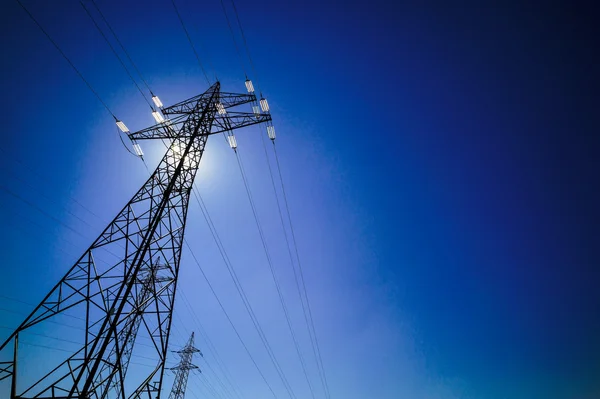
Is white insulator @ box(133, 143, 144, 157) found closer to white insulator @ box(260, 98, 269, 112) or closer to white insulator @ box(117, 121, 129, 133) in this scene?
white insulator @ box(117, 121, 129, 133)

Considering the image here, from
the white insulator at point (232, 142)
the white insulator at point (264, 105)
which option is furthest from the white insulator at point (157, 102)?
the white insulator at point (264, 105)

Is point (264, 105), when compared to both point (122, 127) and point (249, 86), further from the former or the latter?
point (122, 127)

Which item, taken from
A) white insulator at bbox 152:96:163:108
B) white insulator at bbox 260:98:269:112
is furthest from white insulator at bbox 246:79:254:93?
white insulator at bbox 152:96:163:108

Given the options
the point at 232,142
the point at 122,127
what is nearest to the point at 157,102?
the point at 122,127

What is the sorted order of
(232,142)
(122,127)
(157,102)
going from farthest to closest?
(232,142) → (157,102) → (122,127)

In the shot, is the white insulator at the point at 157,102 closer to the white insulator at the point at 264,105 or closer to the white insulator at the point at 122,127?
the white insulator at the point at 122,127

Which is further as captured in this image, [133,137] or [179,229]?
[133,137]

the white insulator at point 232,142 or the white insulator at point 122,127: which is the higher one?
the white insulator at point 232,142

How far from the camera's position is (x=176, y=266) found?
7449 millimetres

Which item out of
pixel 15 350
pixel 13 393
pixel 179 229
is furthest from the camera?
pixel 179 229

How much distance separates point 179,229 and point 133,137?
593 cm

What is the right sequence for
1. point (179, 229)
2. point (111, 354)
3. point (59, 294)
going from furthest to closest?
point (111, 354) < point (179, 229) < point (59, 294)

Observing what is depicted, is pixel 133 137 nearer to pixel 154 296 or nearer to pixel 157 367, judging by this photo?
pixel 154 296

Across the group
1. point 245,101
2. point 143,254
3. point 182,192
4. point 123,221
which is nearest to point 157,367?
point 143,254
